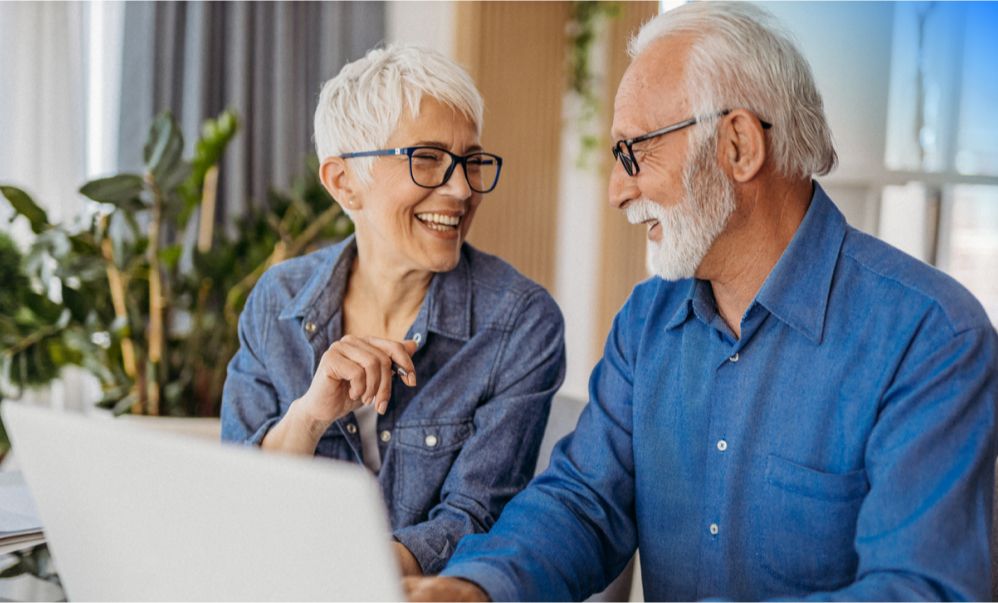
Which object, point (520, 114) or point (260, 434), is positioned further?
point (520, 114)

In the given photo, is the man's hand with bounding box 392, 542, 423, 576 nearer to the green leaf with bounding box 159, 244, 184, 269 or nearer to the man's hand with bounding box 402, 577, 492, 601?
the man's hand with bounding box 402, 577, 492, 601

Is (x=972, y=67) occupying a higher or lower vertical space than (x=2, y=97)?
higher

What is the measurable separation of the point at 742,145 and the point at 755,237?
13cm

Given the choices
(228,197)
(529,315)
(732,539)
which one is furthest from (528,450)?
(228,197)

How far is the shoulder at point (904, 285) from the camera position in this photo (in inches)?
45.8

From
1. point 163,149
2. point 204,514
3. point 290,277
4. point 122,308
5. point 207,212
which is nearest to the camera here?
point 204,514

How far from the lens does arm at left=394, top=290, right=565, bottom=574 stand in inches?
56.9

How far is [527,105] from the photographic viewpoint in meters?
4.52

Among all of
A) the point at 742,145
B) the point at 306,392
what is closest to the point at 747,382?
the point at 742,145

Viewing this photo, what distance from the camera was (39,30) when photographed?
11.8 feet

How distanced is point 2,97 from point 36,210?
1095 millimetres

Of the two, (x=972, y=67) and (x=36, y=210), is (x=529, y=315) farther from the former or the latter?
(x=972, y=67)

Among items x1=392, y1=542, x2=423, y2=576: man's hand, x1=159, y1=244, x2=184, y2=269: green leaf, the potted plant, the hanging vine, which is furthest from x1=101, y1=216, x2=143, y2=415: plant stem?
the hanging vine

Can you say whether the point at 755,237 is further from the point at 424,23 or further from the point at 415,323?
the point at 424,23
